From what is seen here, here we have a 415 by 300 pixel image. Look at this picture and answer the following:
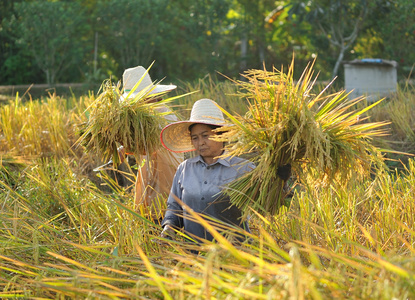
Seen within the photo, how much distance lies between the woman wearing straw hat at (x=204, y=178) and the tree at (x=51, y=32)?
40.3ft

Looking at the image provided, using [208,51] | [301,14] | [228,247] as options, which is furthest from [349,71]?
[228,247]

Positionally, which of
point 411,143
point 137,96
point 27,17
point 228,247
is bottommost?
point 411,143

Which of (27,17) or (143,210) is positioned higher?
(27,17)

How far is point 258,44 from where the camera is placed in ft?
52.7

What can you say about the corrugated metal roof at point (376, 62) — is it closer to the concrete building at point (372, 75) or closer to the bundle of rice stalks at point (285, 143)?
the concrete building at point (372, 75)

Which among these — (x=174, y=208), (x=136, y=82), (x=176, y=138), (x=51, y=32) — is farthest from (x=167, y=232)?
(x=51, y=32)

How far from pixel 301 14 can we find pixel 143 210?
10097 mm

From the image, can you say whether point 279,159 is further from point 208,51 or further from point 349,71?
point 208,51

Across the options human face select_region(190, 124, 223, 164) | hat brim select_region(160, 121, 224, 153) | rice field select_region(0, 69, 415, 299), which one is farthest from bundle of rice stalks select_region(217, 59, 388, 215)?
hat brim select_region(160, 121, 224, 153)

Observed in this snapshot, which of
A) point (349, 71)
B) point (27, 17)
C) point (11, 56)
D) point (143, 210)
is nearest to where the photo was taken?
point (143, 210)

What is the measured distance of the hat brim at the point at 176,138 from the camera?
310 centimetres

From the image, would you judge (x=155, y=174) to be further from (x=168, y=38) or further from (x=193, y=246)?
(x=168, y=38)

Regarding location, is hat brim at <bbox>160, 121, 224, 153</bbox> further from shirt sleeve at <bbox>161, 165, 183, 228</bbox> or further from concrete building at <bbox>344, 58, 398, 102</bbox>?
concrete building at <bbox>344, 58, 398, 102</bbox>

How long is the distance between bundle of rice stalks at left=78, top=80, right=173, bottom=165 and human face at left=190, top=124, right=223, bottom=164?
0.28 m
